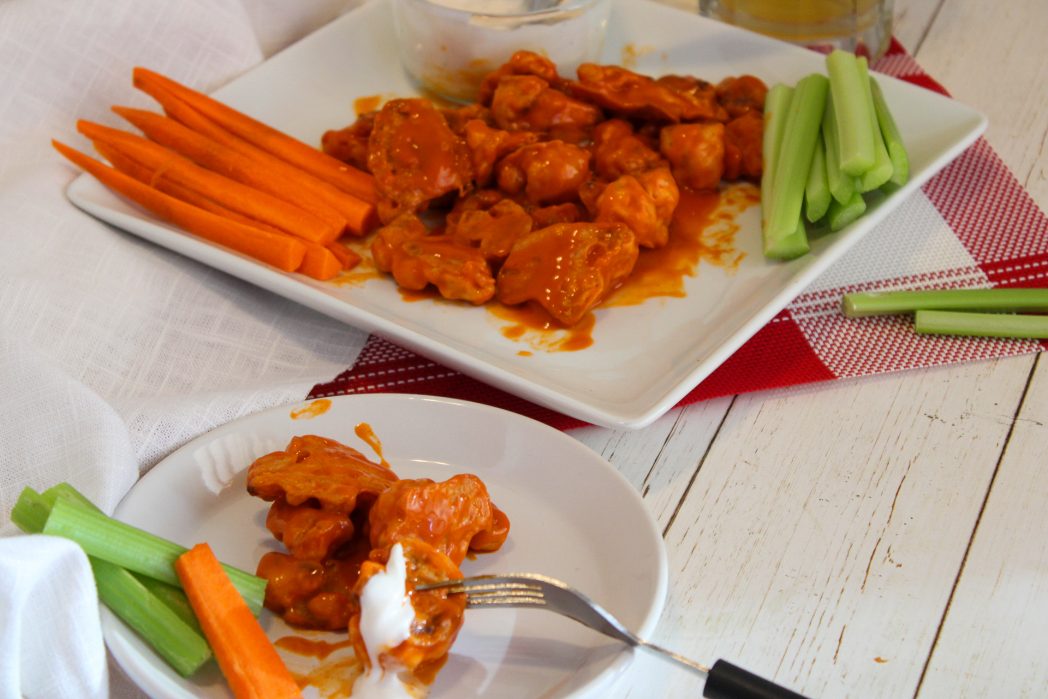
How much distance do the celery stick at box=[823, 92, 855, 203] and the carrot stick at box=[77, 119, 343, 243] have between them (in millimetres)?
1027

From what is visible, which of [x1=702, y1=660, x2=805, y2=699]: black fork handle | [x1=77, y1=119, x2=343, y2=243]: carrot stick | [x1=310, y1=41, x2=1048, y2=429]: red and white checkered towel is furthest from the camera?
[x1=77, y1=119, x2=343, y2=243]: carrot stick

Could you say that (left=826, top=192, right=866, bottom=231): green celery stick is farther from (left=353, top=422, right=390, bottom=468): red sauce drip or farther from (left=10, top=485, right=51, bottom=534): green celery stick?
(left=10, top=485, right=51, bottom=534): green celery stick

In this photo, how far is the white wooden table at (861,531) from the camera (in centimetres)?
180

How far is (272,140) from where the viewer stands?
2.83m

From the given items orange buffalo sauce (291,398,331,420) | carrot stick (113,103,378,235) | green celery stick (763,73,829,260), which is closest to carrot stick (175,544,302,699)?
orange buffalo sauce (291,398,331,420)

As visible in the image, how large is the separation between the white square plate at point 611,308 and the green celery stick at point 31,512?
0.75 meters

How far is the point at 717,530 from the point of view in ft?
6.65

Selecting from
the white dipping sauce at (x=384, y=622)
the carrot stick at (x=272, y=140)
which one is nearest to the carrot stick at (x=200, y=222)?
the carrot stick at (x=272, y=140)

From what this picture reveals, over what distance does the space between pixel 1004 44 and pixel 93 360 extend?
8.64 feet

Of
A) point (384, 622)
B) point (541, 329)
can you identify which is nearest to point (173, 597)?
point (384, 622)

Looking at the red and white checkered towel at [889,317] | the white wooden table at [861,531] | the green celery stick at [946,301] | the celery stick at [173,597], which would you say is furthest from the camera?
the green celery stick at [946,301]

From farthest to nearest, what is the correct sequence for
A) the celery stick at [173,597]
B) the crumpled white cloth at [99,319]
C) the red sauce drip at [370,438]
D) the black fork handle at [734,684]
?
the red sauce drip at [370,438] < the crumpled white cloth at [99,319] < the celery stick at [173,597] < the black fork handle at [734,684]

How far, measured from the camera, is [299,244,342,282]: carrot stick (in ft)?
8.24

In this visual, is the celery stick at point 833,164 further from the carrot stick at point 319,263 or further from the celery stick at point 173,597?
the celery stick at point 173,597
